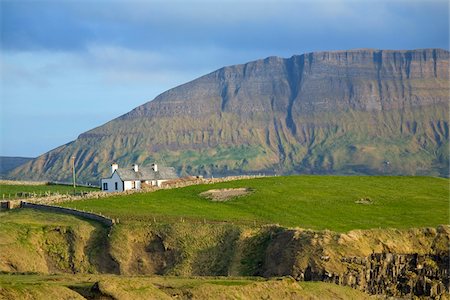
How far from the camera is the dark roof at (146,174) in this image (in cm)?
13525

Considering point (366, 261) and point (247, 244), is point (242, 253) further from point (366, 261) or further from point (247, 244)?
point (366, 261)

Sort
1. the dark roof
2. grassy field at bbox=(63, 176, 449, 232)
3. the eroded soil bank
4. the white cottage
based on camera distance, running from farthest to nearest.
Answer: the dark roof
the white cottage
grassy field at bbox=(63, 176, 449, 232)
the eroded soil bank

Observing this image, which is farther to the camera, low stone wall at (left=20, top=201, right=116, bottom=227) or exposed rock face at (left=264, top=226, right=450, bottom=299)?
low stone wall at (left=20, top=201, right=116, bottom=227)

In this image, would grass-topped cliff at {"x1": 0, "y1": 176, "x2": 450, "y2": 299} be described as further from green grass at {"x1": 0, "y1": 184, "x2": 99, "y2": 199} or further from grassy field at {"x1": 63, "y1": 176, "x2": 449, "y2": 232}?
green grass at {"x1": 0, "y1": 184, "x2": 99, "y2": 199}

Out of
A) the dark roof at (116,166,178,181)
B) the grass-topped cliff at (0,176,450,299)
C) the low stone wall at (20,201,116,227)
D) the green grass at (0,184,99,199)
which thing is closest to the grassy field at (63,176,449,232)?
→ the grass-topped cliff at (0,176,450,299)

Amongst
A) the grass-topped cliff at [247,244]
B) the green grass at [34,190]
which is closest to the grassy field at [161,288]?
the grass-topped cliff at [247,244]

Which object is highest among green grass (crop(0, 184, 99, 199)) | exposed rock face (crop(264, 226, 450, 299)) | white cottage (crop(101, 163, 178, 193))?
white cottage (crop(101, 163, 178, 193))

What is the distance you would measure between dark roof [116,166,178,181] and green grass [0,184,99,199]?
6.18 m

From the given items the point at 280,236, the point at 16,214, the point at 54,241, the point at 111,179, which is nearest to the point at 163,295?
A: the point at 280,236

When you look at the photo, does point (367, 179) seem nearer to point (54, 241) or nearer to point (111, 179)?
point (111, 179)

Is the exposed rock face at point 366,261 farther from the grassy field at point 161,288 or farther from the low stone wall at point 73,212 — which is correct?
the low stone wall at point 73,212

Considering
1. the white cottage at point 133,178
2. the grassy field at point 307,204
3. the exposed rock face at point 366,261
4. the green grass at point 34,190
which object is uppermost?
the white cottage at point 133,178

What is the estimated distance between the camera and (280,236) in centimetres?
8900

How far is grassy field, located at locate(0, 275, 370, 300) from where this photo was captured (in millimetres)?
57906
